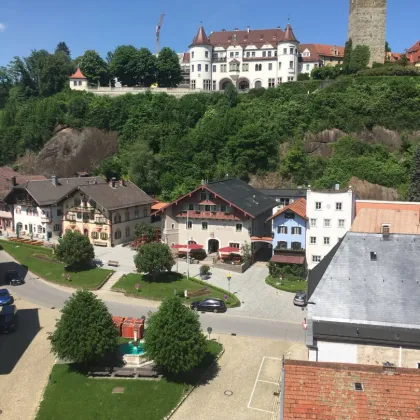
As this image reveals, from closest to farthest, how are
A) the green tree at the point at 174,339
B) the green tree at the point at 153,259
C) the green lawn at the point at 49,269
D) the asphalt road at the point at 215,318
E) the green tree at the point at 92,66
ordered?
the green tree at the point at 174,339 < the asphalt road at the point at 215,318 < the green tree at the point at 153,259 < the green lawn at the point at 49,269 < the green tree at the point at 92,66

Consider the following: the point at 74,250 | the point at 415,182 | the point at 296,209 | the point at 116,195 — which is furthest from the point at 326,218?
the point at 116,195

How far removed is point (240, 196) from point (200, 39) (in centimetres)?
5278

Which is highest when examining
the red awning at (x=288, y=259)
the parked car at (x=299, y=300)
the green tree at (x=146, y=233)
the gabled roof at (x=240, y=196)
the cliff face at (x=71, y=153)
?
the cliff face at (x=71, y=153)

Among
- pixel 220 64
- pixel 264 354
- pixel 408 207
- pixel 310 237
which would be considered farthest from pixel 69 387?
pixel 220 64

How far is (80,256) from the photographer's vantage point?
4284 centimetres

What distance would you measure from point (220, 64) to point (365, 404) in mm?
85772

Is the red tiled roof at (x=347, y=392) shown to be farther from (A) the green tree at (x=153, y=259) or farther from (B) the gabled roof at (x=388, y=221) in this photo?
(A) the green tree at (x=153, y=259)

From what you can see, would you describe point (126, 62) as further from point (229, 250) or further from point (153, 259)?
point (153, 259)

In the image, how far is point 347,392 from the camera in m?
15.9

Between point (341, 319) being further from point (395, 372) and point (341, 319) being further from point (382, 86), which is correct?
point (382, 86)

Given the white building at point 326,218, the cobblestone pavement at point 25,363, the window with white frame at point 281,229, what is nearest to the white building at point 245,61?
the white building at point 326,218

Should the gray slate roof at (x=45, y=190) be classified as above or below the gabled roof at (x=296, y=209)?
above

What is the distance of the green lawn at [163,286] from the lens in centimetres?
3769

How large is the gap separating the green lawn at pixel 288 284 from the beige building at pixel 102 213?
20.6 metres
